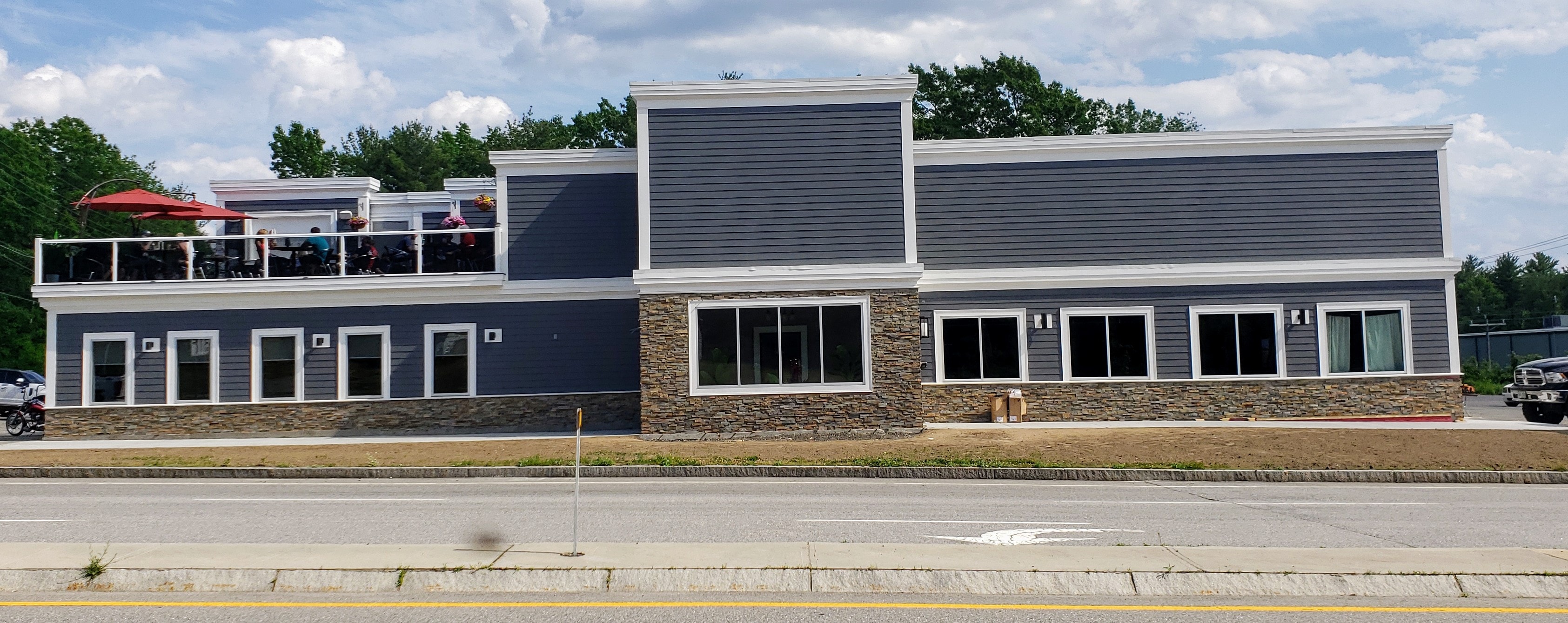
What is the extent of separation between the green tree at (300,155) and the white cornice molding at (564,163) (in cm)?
4813

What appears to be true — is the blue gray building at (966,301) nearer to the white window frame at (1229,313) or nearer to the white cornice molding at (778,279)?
the white window frame at (1229,313)

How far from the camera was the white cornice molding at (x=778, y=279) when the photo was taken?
71.8 feet

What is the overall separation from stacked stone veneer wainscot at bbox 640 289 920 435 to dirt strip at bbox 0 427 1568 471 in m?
1.03

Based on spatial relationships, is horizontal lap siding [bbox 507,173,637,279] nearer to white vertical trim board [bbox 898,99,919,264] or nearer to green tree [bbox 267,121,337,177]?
white vertical trim board [bbox 898,99,919,264]

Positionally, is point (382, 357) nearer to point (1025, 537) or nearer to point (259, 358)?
point (259, 358)

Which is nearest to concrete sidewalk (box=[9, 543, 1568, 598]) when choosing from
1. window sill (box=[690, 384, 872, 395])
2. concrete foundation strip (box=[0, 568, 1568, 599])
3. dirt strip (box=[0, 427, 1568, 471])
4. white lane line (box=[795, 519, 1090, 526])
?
concrete foundation strip (box=[0, 568, 1568, 599])

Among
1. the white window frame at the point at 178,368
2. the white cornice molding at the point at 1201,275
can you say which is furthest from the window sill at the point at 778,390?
the white window frame at the point at 178,368

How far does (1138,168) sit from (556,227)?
12.7 metres

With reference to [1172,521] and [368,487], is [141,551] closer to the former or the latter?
[368,487]

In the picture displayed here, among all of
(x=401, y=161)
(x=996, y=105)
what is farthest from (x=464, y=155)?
(x=996, y=105)

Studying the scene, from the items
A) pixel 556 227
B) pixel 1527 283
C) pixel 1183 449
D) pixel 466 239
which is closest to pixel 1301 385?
pixel 1183 449

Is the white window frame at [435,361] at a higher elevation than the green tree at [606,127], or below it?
below

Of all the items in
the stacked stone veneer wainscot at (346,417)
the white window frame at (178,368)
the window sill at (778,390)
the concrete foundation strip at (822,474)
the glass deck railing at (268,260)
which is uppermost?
the glass deck railing at (268,260)

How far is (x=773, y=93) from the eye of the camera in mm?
22297
